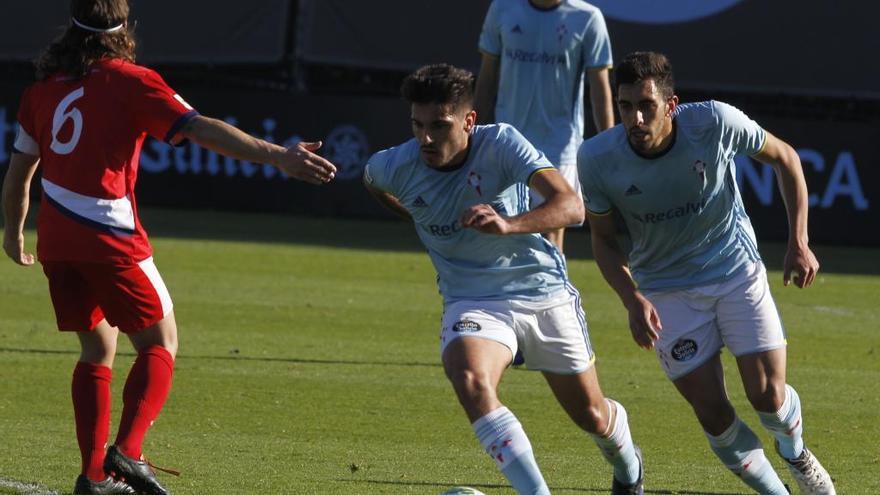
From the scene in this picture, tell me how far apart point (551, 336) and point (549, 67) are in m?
4.44

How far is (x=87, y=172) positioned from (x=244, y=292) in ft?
23.5

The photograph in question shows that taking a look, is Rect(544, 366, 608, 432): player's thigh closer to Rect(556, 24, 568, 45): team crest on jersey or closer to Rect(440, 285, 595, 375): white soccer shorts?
Rect(440, 285, 595, 375): white soccer shorts

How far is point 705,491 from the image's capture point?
23.0ft

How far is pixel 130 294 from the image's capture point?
639 centimetres

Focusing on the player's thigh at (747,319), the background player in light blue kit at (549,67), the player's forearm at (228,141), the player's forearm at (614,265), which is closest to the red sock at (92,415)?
the player's forearm at (228,141)

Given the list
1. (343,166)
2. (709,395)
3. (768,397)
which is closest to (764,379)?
(768,397)

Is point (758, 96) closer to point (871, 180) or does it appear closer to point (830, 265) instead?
point (871, 180)

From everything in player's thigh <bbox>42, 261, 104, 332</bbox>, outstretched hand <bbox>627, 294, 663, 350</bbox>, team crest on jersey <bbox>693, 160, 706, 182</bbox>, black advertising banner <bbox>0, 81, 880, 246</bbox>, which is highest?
team crest on jersey <bbox>693, 160, 706, 182</bbox>

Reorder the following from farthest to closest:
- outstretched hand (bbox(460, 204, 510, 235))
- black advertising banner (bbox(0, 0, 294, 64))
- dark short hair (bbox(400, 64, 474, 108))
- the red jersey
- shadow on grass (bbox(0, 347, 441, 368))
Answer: black advertising banner (bbox(0, 0, 294, 64)), shadow on grass (bbox(0, 347, 441, 368)), the red jersey, dark short hair (bbox(400, 64, 474, 108)), outstretched hand (bbox(460, 204, 510, 235))

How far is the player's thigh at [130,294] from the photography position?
20.9 ft

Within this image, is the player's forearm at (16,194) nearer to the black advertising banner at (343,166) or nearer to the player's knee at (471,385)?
the player's knee at (471,385)

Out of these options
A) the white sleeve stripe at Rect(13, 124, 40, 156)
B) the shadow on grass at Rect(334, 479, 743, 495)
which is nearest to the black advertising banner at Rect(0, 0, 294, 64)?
the shadow on grass at Rect(334, 479, 743, 495)

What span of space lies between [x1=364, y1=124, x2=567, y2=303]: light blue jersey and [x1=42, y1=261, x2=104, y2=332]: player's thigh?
49.5 inches

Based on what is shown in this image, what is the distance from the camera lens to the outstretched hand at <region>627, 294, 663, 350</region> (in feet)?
20.1
